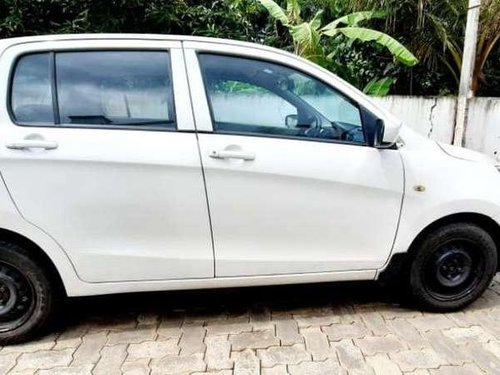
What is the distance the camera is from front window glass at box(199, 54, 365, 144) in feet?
8.87

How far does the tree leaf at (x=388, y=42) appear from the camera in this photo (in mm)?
6250

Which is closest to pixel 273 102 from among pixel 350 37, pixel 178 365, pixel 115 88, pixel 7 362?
pixel 115 88

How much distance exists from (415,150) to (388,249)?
2.23 ft

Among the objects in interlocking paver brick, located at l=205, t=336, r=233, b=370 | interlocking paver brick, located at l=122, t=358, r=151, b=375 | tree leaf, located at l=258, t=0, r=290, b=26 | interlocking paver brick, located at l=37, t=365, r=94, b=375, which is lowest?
interlocking paver brick, located at l=205, t=336, r=233, b=370

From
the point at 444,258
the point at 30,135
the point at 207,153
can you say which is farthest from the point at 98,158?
the point at 444,258

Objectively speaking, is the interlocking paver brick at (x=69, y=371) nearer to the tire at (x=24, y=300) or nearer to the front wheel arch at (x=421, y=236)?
the tire at (x=24, y=300)

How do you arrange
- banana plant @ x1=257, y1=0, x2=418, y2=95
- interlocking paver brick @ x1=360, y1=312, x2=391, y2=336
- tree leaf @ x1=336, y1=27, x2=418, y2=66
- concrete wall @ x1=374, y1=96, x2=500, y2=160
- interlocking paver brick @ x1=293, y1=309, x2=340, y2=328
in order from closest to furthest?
interlocking paver brick @ x1=360, y1=312, x2=391, y2=336
interlocking paver brick @ x1=293, y1=309, x2=340, y2=328
concrete wall @ x1=374, y1=96, x2=500, y2=160
tree leaf @ x1=336, y1=27, x2=418, y2=66
banana plant @ x1=257, y1=0, x2=418, y2=95

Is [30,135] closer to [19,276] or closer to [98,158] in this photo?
[98,158]

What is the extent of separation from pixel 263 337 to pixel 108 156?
4.79 feet

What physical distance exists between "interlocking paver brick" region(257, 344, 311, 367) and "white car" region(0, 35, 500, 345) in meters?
0.42

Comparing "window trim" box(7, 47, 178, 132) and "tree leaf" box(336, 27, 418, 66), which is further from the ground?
"tree leaf" box(336, 27, 418, 66)

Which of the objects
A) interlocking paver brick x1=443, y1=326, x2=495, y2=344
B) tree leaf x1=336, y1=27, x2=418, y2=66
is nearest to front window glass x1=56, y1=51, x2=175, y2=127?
interlocking paver brick x1=443, y1=326, x2=495, y2=344

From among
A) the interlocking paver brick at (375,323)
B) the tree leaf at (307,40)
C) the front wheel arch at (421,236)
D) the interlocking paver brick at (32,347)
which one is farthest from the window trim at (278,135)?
the tree leaf at (307,40)

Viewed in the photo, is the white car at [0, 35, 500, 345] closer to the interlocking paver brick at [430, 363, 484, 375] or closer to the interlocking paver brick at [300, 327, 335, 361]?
the interlocking paver brick at [300, 327, 335, 361]
